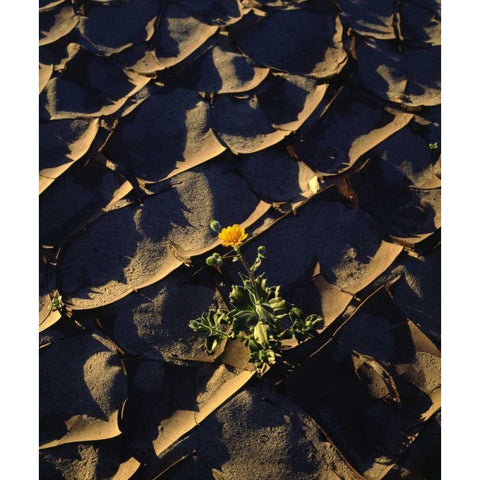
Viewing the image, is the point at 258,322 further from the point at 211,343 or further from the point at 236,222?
the point at 236,222

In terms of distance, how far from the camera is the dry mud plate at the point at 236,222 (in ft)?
3.06

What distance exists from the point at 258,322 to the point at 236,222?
0.25 metres

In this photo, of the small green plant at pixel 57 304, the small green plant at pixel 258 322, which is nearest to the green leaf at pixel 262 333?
the small green plant at pixel 258 322

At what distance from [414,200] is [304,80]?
1.26 ft

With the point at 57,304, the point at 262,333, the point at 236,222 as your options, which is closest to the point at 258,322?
the point at 262,333

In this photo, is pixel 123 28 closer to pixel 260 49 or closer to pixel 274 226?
pixel 260 49

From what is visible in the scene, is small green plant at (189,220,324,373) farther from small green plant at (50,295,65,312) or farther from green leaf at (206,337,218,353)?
small green plant at (50,295,65,312)

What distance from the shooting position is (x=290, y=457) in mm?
918

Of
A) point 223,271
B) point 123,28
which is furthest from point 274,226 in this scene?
point 123,28

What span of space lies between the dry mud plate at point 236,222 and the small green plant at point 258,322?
31mm

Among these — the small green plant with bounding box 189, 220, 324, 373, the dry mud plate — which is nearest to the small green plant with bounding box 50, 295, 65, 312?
the dry mud plate

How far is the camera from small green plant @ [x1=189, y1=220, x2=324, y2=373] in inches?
35.9

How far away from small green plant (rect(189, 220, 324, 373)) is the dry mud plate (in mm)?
31

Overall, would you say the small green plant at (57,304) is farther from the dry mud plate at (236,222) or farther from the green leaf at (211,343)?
the green leaf at (211,343)
